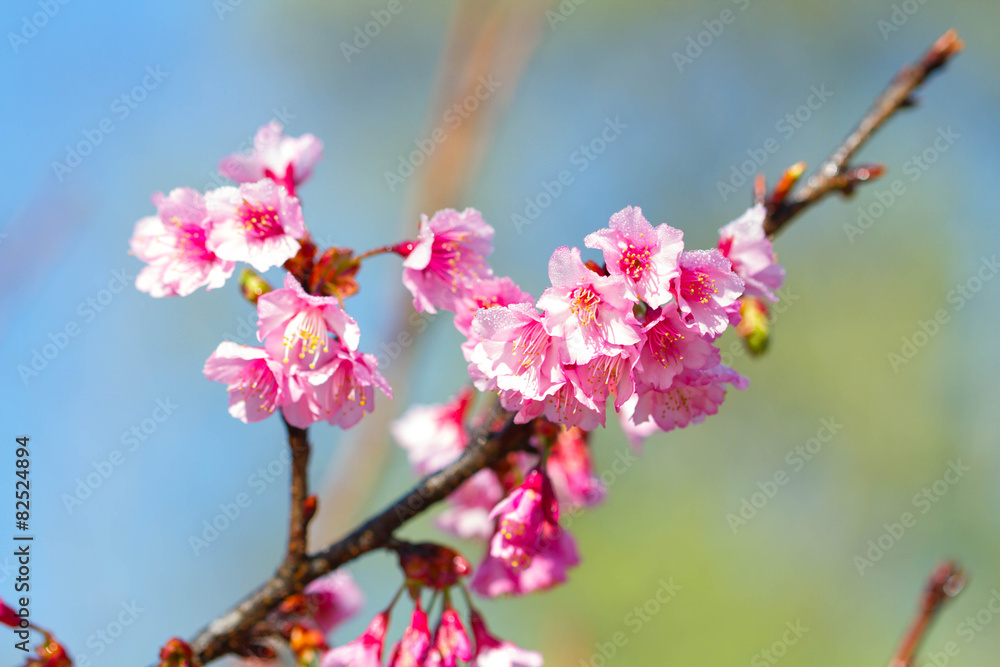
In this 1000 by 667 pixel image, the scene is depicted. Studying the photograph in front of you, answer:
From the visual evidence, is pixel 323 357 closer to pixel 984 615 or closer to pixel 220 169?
pixel 220 169

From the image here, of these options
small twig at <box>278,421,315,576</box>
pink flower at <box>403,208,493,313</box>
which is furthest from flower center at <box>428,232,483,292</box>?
small twig at <box>278,421,315,576</box>

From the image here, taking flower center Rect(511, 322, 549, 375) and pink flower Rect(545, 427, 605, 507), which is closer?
flower center Rect(511, 322, 549, 375)

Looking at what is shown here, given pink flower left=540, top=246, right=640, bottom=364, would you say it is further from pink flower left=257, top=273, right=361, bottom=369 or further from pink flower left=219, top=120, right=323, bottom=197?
pink flower left=219, top=120, right=323, bottom=197

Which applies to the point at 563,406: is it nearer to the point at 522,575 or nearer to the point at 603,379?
the point at 603,379

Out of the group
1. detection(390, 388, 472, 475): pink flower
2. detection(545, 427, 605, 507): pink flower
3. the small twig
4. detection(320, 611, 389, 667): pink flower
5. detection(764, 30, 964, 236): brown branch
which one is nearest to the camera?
the small twig

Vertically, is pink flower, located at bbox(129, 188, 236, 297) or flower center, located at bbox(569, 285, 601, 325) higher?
pink flower, located at bbox(129, 188, 236, 297)

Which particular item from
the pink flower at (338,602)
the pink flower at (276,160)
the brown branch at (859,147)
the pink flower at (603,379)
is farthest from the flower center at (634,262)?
the pink flower at (338,602)
